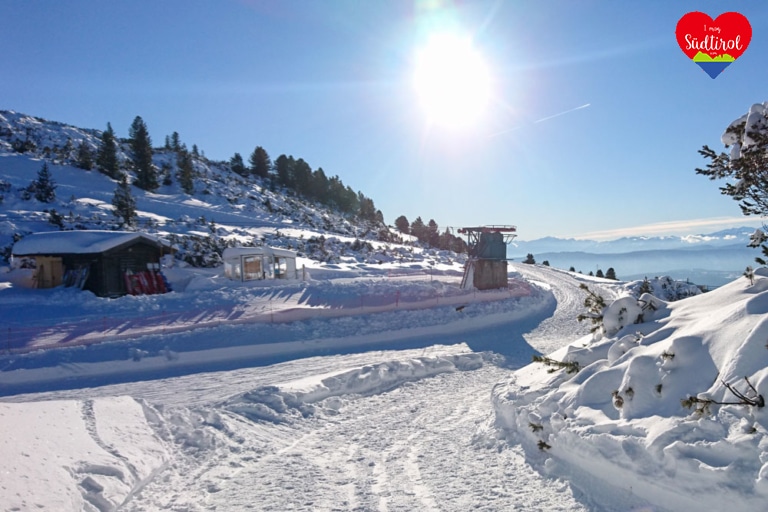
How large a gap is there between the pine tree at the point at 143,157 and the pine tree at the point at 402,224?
45.8m

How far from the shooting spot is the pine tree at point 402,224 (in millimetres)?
89812

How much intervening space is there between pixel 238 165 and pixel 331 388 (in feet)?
272

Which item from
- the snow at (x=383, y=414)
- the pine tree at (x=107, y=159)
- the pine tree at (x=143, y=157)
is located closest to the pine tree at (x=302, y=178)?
the pine tree at (x=143, y=157)

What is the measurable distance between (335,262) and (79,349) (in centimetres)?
2553

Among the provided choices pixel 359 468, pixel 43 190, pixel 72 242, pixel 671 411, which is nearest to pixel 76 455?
pixel 359 468

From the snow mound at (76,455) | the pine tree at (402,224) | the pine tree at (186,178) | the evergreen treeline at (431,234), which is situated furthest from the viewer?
the pine tree at (402,224)

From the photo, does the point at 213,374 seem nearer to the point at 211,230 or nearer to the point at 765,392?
the point at 765,392

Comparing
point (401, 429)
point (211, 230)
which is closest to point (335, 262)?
point (211, 230)

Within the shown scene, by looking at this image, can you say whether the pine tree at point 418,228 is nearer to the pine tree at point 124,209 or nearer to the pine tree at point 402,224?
the pine tree at point 402,224

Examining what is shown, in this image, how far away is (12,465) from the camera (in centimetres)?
581

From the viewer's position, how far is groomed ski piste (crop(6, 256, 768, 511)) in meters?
4.66

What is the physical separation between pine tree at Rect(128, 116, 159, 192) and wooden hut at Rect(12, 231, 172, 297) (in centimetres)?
3524

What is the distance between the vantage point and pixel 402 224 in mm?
90250

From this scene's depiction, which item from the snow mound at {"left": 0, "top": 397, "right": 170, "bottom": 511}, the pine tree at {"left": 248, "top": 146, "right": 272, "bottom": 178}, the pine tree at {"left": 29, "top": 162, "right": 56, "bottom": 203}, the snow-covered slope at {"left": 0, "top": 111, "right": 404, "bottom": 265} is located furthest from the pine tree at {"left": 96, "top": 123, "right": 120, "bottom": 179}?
the snow mound at {"left": 0, "top": 397, "right": 170, "bottom": 511}
